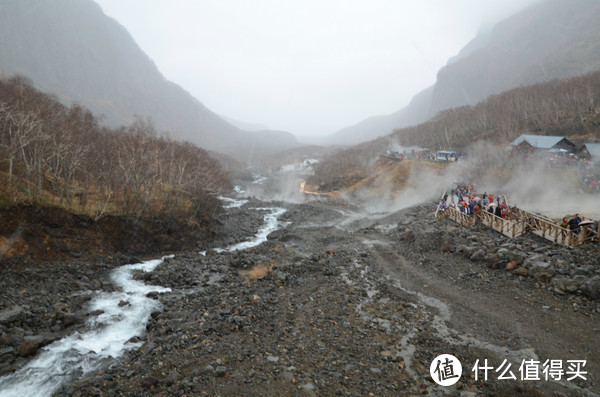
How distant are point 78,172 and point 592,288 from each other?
41042 mm

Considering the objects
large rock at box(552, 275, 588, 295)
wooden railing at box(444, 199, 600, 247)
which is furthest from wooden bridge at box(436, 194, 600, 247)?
large rock at box(552, 275, 588, 295)

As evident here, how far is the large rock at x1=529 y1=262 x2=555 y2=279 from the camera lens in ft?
54.1

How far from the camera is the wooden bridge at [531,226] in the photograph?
60.5 feet

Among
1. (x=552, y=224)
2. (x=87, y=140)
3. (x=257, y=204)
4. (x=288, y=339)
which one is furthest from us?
(x=257, y=204)

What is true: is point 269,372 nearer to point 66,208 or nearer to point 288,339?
point 288,339

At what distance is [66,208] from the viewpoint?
2444cm

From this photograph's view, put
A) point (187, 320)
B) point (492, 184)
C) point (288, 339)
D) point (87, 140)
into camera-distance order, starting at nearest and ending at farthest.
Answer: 1. point (288, 339)
2. point (187, 320)
3. point (87, 140)
4. point (492, 184)

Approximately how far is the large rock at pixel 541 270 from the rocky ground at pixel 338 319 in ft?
0.21

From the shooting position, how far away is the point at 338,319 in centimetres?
1468

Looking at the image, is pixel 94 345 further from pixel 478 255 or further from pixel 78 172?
pixel 78 172

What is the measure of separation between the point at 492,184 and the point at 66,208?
5944cm

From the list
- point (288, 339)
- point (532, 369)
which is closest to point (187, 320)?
point (288, 339)

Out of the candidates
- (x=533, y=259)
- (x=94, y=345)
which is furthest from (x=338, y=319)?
(x=533, y=259)

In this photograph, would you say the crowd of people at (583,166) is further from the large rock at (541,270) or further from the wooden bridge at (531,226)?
the large rock at (541,270)
